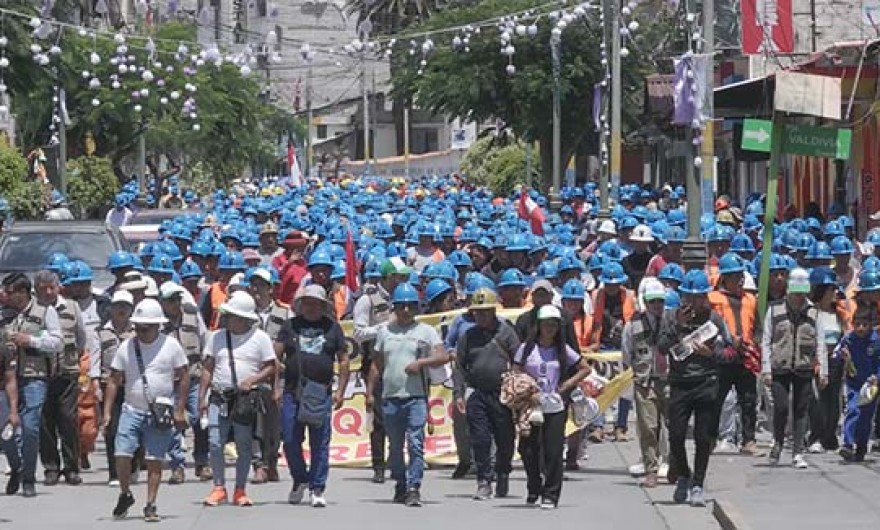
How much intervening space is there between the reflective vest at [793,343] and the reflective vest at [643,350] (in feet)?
4.21

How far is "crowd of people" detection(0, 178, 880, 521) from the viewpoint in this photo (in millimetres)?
15023

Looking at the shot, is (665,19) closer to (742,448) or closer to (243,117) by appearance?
(243,117)

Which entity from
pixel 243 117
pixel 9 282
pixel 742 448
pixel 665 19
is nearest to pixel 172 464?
pixel 9 282

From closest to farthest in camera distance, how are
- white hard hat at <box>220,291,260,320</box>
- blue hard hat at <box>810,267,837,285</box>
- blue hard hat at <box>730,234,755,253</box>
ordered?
white hard hat at <box>220,291,260,320</box> → blue hard hat at <box>810,267,837,285</box> → blue hard hat at <box>730,234,755,253</box>

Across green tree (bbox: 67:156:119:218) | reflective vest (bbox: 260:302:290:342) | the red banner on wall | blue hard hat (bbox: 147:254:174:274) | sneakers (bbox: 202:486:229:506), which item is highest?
the red banner on wall

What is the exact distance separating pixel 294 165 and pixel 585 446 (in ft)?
135

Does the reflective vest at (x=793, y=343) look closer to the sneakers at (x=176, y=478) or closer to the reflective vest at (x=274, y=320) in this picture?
the reflective vest at (x=274, y=320)

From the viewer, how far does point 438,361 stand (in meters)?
15.6

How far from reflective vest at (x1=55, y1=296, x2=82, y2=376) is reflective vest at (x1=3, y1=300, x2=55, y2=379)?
28 cm

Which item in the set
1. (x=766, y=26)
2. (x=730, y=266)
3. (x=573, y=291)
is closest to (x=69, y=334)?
(x=573, y=291)

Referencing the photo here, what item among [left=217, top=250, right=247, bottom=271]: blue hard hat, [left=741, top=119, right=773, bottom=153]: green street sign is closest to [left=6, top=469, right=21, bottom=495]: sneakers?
[left=217, top=250, right=247, bottom=271]: blue hard hat

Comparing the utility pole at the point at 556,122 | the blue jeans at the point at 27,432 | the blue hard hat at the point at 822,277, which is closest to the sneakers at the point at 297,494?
the blue jeans at the point at 27,432

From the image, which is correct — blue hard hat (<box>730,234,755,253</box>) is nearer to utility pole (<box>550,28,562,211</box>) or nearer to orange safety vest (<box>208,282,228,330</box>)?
orange safety vest (<box>208,282,228,330</box>)

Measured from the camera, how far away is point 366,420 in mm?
18219
